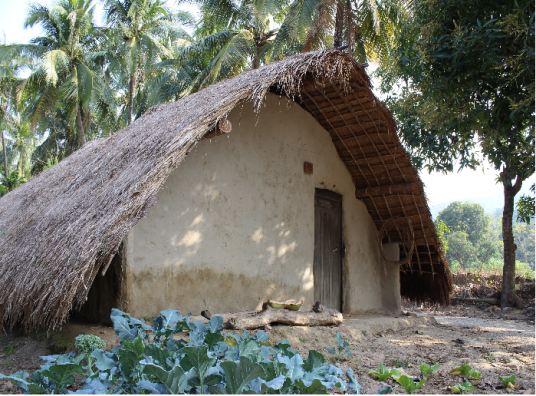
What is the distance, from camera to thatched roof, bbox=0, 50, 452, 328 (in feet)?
10.6

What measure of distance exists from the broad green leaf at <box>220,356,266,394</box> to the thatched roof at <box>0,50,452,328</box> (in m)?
1.59

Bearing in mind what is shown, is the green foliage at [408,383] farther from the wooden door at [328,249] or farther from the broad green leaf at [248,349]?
the wooden door at [328,249]

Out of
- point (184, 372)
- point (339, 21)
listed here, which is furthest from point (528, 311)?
point (184, 372)

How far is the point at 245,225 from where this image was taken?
505cm

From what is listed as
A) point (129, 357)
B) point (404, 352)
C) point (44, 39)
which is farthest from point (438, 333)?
point (44, 39)

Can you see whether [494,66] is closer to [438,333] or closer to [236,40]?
[438,333]

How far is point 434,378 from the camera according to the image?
10.4ft

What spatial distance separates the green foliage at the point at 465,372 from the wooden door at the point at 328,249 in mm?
2820

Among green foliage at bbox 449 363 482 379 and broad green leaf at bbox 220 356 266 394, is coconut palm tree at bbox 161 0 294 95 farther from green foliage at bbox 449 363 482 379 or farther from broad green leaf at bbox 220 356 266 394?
broad green leaf at bbox 220 356 266 394

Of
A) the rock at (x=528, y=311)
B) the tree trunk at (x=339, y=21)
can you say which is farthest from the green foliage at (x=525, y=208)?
the tree trunk at (x=339, y=21)

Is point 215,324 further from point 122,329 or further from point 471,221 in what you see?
point 471,221

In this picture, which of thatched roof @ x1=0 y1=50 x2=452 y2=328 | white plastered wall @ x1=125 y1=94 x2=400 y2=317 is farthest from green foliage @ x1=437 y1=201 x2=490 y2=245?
white plastered wall @ x1=125 y1=94 x2=400 y2=317

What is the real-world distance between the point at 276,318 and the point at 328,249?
Result: 214 centimetres

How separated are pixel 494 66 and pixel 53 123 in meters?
23.5
